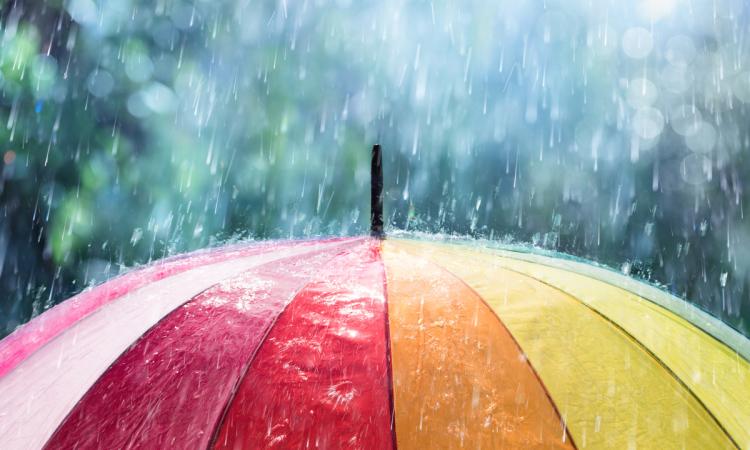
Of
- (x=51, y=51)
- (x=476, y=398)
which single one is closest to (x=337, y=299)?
(x=476, y=398)

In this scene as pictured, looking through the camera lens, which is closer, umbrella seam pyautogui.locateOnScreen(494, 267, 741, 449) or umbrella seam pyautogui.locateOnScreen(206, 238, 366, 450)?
umbrella seam pyautogui.locateOnScreen(206, 238, 366, 450)

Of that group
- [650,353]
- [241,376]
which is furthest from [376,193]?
[650,353]

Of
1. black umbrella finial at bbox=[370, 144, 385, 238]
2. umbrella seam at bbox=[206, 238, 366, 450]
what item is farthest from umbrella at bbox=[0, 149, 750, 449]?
black umbrella finial at bbox=[370, 144, 385, 238]

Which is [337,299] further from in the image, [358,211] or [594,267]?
[358,211]

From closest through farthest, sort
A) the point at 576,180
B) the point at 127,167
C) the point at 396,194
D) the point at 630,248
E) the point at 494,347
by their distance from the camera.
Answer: the point at 494,347 < the point at 127,167 < the point at 630,248 < the point at 576,180 < the point at 396,194

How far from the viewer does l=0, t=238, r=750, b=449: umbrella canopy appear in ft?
4.21

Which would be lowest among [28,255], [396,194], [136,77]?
[28,255]

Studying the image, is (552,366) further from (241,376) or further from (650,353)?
(241,376)

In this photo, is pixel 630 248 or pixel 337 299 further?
pixel 630 248

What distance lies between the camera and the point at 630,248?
10555 millimetres

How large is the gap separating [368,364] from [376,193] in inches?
39.7

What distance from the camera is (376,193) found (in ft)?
7.46

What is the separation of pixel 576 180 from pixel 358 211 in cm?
504

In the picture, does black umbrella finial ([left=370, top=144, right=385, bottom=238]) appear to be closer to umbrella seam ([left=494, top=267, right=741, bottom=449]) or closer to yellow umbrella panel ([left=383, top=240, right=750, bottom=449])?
yellow umbrella panel ([left=383, top=240, right=750, bottom=449])
